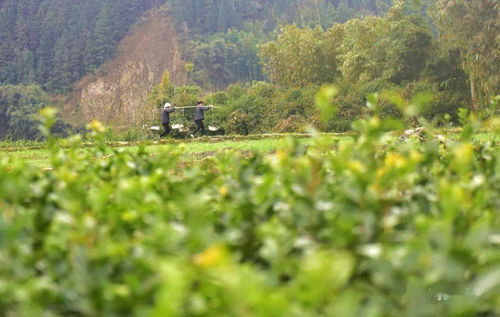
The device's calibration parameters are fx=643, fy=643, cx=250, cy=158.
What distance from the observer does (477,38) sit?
25359 millimetres

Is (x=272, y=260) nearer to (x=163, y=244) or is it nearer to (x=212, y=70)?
(x=163, y=244)

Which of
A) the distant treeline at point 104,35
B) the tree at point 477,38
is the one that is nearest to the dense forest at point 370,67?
the tree at point 477,38

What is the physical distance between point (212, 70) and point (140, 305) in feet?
227

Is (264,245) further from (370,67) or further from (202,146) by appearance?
(370,67)

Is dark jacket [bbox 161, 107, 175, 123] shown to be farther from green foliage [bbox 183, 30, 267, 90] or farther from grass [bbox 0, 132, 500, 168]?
green foliage [bbox 183, 30, 267, 90]

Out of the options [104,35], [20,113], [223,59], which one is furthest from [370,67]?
[104,35]

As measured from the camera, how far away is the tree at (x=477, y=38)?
2509cm

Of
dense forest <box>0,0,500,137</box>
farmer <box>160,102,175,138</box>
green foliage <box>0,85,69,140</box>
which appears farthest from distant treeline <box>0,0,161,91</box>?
farmer <box>160,102,175,138</box>

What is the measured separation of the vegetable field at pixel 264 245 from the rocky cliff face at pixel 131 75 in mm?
38960

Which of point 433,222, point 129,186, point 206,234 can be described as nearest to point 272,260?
point 206,234

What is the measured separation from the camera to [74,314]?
48.7 inches

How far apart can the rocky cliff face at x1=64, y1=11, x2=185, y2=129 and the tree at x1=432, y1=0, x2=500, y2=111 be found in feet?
70.9

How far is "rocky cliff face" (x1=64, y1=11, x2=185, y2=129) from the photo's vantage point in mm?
42875

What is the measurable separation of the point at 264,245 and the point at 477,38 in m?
26.1
